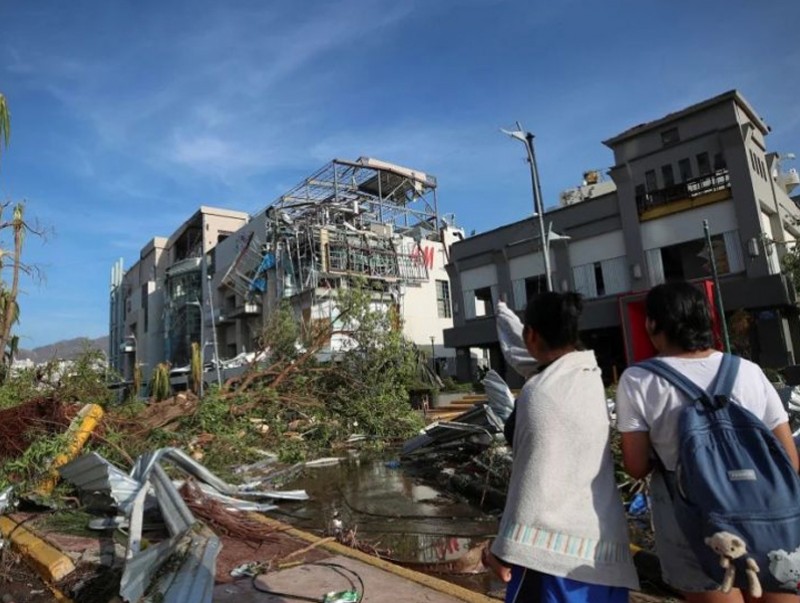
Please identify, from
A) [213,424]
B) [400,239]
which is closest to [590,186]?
[400,239]

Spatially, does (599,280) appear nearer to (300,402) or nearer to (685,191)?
(685,191)

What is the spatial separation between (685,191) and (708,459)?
20127 millimetres

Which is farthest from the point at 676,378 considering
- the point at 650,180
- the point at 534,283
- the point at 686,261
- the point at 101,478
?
the point at 534,283

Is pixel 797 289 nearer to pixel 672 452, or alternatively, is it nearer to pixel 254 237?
pixel 672 452

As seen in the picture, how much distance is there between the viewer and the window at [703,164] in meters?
19.0

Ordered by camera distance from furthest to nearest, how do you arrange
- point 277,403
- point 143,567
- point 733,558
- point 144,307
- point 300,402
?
point 144,307 → point 300,402 → point 277,403 → point 143,567 → point 733,558

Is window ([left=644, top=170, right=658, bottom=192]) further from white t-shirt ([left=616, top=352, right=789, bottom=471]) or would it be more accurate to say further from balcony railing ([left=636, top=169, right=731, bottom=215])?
white t-shirt ([left=616, top=352, right=789, bottom=471])

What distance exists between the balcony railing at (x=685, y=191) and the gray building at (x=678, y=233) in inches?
1.4

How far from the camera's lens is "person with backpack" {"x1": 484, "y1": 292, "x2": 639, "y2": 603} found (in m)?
1.81

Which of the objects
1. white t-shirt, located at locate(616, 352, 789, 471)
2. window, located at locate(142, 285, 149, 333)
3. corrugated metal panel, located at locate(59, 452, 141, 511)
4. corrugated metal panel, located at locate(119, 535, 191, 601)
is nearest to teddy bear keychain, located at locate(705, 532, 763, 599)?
white t-shirt, located at locate(616, 352, 789, 471)

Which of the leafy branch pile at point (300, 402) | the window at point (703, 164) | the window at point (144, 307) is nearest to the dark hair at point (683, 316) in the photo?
the leafy branch pile at point (300, 402)

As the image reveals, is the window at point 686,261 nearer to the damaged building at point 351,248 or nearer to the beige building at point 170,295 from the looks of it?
the damaged building at point 351,248

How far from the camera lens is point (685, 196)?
19.2 m

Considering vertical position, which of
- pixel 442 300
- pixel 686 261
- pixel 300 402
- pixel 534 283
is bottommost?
pixel 300 402
